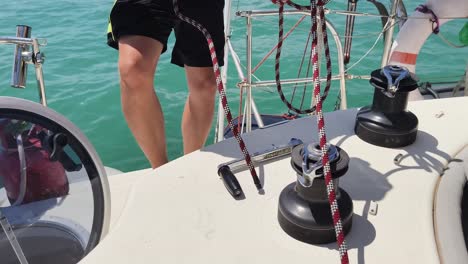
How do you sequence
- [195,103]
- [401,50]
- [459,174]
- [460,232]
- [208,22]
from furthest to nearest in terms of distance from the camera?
1. [401,50]
2. [195,103]
3. [208,22]
4. [459,174]
5. [460,232]

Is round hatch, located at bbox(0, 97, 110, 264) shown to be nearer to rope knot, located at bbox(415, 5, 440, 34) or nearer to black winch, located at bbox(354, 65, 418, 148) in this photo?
black winch, located at bbox(354, 65, 418, 148)

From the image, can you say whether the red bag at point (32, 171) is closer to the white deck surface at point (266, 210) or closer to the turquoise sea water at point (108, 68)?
the white deck surface at point (266, 210)

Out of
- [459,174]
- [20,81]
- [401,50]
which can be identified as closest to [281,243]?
[459,174]

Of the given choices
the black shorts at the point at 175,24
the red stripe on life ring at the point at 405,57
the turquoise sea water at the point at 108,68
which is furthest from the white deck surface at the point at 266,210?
the turquoise sea water at the point at 108,68

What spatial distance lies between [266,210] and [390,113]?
17.8 inches

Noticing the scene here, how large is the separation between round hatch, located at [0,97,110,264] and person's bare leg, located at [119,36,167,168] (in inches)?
20.7

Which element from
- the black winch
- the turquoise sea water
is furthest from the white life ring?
the black winch

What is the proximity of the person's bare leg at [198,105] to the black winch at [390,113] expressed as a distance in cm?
71

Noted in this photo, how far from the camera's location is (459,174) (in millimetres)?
A: 1079

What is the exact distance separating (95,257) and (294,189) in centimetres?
43

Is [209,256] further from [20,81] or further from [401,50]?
[401,50]

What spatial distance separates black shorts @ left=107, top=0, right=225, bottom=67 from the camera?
1.54 metres

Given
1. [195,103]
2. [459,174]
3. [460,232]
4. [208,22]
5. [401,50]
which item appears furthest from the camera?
[401,50]

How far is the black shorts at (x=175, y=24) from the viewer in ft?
5.05
